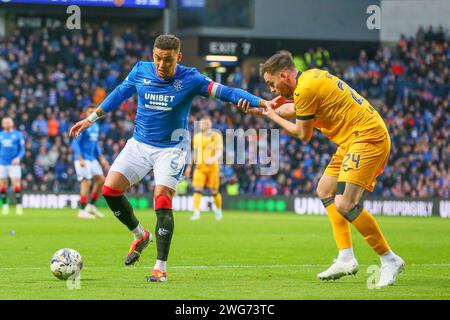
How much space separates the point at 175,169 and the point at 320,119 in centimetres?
182

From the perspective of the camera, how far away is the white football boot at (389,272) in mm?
9445

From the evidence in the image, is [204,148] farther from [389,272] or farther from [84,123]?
[389,272]

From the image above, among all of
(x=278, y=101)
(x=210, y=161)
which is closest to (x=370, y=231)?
(x=278, y=101)

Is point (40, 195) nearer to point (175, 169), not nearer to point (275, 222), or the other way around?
point (275, 222)

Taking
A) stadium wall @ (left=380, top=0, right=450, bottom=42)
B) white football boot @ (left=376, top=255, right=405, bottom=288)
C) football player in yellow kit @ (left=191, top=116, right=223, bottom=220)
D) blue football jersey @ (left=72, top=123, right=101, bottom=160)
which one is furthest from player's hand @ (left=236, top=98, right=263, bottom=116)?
stadium wall @ (left=380, top=0, right=450, bottom=42)

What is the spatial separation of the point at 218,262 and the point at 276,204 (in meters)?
20.7

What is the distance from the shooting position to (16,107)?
35.8 metres

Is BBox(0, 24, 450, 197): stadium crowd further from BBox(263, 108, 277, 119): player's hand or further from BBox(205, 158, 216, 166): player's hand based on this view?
BBox(263, 108, 277, 119): player's hand

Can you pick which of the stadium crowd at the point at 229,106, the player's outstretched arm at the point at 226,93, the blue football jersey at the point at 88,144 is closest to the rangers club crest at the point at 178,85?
the player's outstretched arm at the point at 226,93

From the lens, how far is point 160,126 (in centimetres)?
1069

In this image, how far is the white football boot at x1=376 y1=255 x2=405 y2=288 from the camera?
9445mm

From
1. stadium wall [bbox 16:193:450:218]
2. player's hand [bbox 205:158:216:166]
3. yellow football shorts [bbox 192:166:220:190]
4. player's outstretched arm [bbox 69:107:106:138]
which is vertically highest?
player's outstretched arm [bbox 69:107:106:138]
